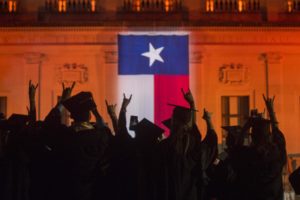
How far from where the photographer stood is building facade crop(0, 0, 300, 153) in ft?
54.7

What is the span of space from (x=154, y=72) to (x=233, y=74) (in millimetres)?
3209

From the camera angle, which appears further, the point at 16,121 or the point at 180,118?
the point at 16,121

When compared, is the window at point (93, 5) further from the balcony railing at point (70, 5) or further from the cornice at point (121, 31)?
the cornice at point (121, 31)

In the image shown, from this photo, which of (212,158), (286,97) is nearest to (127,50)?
(286,97)

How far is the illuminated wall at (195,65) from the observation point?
16719 mm

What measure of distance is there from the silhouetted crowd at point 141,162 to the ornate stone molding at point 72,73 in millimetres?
9911

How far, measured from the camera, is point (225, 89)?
56.3 ft

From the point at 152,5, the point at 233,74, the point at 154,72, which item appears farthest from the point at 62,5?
the point at 233,74

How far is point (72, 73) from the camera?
16875 mm

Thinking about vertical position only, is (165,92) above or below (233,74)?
below

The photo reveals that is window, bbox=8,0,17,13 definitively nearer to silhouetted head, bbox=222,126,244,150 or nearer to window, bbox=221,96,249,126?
window, bbox=221,96,249,126

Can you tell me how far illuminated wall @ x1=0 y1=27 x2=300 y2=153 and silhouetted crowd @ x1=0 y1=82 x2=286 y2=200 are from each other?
32.6ft

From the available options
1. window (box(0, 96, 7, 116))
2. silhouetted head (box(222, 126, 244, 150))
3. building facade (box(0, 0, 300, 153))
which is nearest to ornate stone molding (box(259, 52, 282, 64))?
building facade (box(0, 0, 300, 153))

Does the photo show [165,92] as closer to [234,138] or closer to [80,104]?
[234,138]
